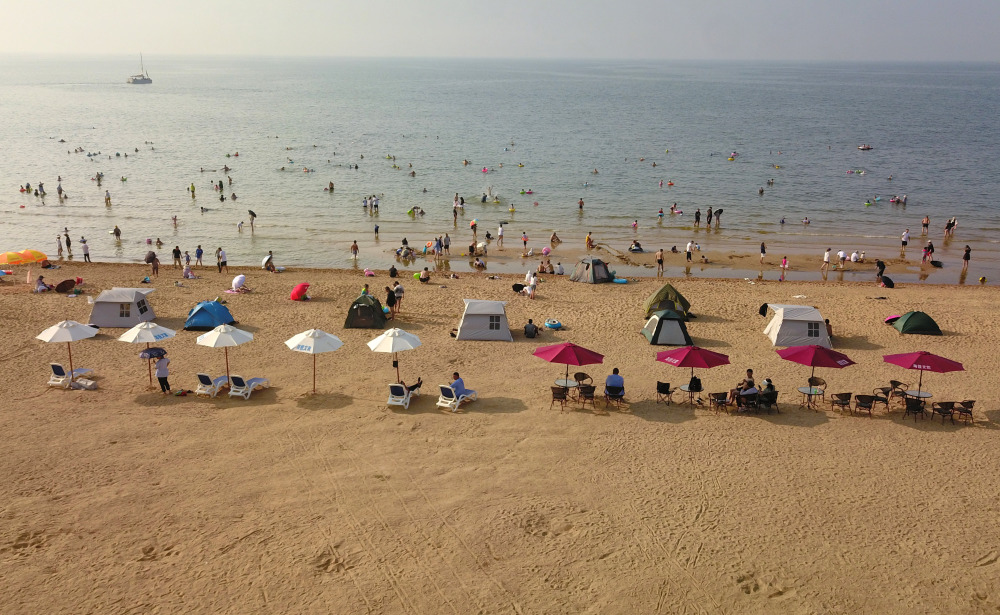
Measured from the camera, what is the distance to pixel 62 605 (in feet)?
32.0

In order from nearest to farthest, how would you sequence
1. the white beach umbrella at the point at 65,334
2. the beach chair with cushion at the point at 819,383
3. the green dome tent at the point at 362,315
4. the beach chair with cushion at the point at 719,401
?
the beach chair with cushion at the point at 719,401 < the beach chair with cushion at the point at 819,383 < the white beach umbrella at the point at 65,334 < the green dome tent at the point at 362,315

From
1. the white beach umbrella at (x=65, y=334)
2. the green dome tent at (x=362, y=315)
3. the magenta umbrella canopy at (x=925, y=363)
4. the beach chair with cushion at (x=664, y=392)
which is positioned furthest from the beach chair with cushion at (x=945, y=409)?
the white beach umbrella at (x=65, y=334)

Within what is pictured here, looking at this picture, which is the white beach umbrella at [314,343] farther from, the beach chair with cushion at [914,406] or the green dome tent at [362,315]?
the beach chair with cushion at [914,406]

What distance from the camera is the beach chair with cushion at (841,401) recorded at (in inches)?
627

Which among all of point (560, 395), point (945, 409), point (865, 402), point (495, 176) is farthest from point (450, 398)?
point (495, 176)

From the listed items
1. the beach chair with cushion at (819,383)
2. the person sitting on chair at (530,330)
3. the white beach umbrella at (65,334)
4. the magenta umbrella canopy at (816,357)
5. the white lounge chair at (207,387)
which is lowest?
the white lounge chair at (207,387)

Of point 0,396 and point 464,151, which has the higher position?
point 464,151

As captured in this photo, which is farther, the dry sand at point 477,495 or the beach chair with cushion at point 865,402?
the beach chair with cushion at point 865,402

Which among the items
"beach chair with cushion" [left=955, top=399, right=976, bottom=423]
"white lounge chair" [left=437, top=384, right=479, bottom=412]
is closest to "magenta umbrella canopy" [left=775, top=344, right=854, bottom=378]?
"beach chair with cushion" [left=955, top=399, right=976, bottom=423]

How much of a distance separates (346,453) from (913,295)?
23.6 m

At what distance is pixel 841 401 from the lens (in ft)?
52.4

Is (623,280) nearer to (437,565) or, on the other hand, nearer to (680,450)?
(680,450)

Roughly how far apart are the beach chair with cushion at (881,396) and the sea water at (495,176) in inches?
753

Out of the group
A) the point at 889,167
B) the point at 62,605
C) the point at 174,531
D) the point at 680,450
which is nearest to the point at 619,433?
the point at 680,450
